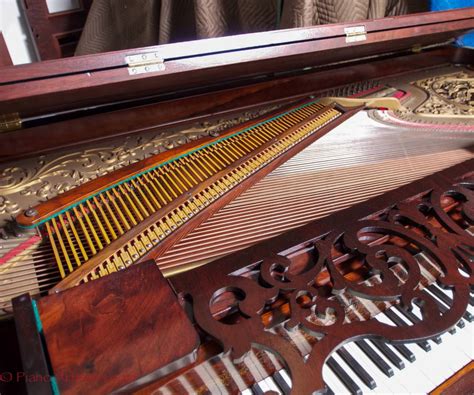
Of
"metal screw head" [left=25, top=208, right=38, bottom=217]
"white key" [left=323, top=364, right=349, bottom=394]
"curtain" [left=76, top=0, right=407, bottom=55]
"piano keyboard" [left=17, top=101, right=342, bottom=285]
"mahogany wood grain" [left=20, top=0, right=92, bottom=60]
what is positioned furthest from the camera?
"mahogany wood grain" [left=20, top=0, right=92, bottom=60]

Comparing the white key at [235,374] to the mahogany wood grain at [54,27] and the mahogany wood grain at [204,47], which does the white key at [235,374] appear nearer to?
the mahogany wood grain at [204,47]

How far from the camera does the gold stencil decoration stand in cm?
183

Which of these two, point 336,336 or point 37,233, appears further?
point 37,233

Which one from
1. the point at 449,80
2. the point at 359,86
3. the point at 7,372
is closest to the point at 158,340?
the point at 7,372

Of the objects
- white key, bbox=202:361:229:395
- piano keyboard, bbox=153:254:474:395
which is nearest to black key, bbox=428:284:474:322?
piano keyboard, bbox=153:254:474:395

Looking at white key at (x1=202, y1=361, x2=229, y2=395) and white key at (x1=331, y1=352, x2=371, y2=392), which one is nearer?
white key at (x1=202, y1=361, x2=229, y2=395)

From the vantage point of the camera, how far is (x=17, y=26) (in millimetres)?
3186

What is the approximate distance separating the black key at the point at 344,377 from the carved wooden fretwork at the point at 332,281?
7 centimetres

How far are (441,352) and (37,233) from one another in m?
1.09

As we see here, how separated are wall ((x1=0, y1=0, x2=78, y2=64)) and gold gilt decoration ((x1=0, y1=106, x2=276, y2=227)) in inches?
84.8

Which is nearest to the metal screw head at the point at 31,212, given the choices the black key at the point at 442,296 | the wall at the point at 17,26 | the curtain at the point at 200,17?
the black key at the point at 442,296

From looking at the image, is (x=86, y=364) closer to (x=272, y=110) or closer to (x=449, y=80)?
(x=272, y=110)

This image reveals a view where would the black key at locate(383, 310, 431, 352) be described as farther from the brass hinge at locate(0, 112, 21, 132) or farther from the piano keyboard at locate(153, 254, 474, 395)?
the brass hinge at locate(0, 112, 21, 132)

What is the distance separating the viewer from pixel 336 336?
2.52ft
